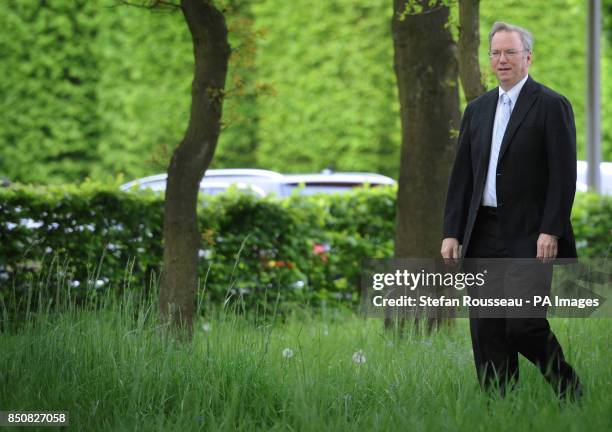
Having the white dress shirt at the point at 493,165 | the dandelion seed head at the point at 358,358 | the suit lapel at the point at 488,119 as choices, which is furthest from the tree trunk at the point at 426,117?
the white dress shirt at the point at 493,165

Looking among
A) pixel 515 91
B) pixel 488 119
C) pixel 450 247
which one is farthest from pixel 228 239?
pixel 515 91

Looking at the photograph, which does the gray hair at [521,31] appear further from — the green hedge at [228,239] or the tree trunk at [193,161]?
the green hedge at [228,239]

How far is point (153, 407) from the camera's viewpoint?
16.4ft

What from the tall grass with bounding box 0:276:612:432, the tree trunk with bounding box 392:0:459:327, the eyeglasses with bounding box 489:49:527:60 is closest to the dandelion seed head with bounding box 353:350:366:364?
the tall grass with bounding box 0:276:612:432

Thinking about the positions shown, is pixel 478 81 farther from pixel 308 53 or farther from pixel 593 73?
pixel 308 53

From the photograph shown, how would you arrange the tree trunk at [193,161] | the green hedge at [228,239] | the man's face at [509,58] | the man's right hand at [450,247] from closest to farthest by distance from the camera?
1. the man's face at [509,58]
2. the man's right hand at [450,247]
3. the tree trunk at [193,161]
4. the green hedge at [228,239]

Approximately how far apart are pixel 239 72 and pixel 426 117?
58.1ft

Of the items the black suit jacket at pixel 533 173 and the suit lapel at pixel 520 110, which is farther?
the suit lapel at pixel 520 110

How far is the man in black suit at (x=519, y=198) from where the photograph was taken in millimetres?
4715

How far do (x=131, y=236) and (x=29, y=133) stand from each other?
55.1 ft

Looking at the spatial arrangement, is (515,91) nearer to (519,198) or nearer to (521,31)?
(521,31)

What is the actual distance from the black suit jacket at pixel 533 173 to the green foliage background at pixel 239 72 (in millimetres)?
18981

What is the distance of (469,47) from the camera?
23.7 ft

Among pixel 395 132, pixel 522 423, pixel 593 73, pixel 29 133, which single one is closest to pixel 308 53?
pixel 395 132
